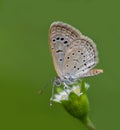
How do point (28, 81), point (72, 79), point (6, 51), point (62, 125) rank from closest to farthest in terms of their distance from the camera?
point (72, 79) < point (62, 125) < point (28, 81) < point (6, 51)

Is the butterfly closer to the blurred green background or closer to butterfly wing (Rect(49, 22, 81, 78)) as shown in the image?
butterfly wing (Rect(49, 22, 81, 78))

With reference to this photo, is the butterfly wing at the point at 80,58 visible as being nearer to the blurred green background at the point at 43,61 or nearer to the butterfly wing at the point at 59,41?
the butterfly wing at the point at 59,41

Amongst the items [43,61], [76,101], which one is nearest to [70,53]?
[76,101]

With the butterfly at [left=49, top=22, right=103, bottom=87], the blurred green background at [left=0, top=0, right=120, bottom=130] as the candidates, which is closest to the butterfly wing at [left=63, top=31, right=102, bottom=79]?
the butterfly at [left=49, top=22, right=103, bottom=87]

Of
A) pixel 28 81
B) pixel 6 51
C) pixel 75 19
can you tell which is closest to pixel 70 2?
pixel 75 19

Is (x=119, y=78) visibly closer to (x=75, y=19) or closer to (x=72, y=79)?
(x=75, y=19)
